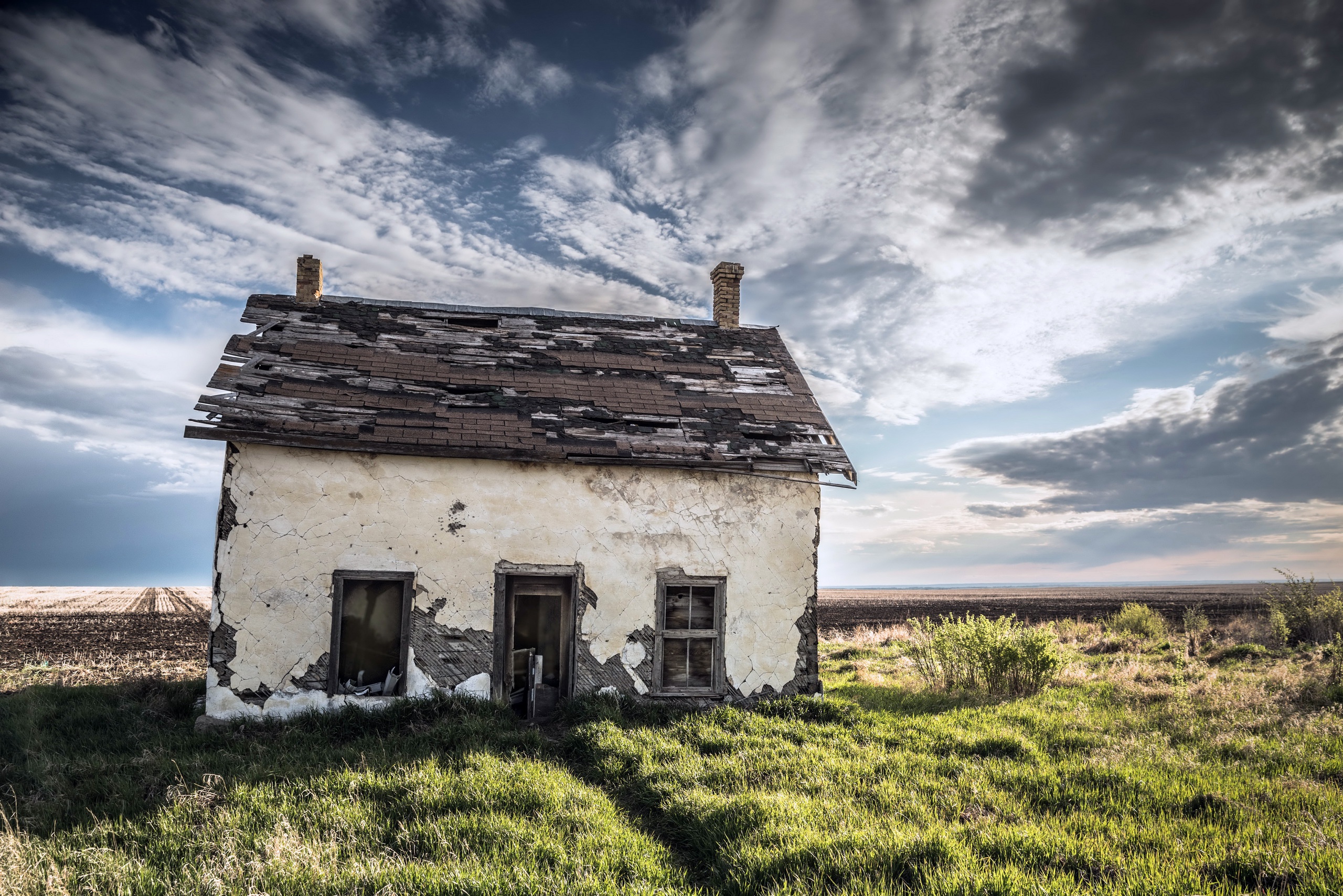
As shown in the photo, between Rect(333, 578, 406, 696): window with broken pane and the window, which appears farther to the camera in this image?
the window

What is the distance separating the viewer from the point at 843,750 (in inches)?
300

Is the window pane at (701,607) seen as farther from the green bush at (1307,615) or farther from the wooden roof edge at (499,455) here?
the green bush at (1307,615)

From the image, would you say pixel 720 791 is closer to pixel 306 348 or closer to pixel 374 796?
pixel 374 796

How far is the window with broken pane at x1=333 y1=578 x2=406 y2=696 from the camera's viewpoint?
938cm

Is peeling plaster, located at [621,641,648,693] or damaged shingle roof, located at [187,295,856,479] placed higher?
damaged shingle roof, located at [187,295,856,479]

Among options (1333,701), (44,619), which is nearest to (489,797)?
(1333,701)

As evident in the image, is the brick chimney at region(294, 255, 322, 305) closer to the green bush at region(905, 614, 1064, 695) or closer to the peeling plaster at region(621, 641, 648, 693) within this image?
the peeling plaster at region(621, 641, 648, 693)

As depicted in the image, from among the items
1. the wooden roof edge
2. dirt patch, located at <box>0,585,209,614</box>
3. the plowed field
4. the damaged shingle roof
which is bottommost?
dirt patch, located at <box>0,585,209,614</box>

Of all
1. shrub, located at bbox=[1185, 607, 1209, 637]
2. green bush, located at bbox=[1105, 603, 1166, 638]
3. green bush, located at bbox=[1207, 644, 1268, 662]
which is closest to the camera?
green bush, located at bbox=[1207, 644, 1268, 662]

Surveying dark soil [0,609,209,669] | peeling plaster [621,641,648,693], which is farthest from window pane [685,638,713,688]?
dark soil [0,609,209,669]

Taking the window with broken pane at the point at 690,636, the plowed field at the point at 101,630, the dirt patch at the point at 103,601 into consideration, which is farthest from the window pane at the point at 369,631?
the dirt patch at the point at 103,601

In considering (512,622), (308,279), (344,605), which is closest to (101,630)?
(308,279)

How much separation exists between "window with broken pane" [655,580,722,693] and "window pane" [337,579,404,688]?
11.5ft

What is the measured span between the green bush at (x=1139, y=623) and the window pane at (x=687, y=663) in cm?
1593
